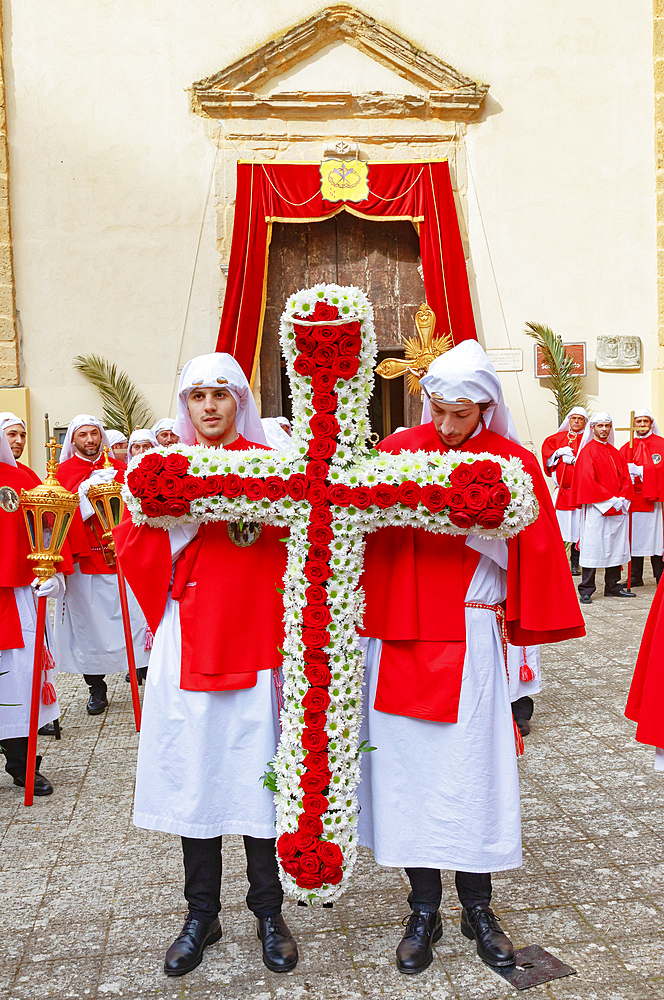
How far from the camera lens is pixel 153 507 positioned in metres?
2.65

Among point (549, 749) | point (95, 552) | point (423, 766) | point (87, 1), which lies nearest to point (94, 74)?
point (87, 1)

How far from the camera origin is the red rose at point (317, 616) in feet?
8.78

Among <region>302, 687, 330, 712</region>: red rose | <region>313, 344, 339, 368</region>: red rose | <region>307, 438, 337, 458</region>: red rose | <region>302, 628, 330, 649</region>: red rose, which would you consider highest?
<region>313, 344, 339, 368</region>: red rose

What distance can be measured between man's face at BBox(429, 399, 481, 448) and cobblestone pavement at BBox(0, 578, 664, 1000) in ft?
3.50

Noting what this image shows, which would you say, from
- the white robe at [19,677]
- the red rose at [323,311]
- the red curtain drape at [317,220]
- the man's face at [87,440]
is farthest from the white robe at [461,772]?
the red curtain drape at [317,220]

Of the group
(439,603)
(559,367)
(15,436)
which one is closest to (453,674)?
(439,603)

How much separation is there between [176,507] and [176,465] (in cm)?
13

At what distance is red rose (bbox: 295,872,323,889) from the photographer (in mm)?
2615

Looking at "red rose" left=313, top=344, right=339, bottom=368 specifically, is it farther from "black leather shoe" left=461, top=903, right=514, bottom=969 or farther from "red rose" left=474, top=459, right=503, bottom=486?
"black leather shoe" left=461, top=903, right=514, bottom=969

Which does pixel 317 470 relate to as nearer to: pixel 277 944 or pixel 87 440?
pixel 277 944

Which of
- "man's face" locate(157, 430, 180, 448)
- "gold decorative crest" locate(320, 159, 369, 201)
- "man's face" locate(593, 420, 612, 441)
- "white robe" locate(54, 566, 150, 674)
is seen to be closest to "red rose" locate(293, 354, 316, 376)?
"white robe" locate(54, 566, 150, 674)

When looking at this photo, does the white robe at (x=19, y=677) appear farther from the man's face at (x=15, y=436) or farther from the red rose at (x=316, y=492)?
the red rose at (x=316, y=492)

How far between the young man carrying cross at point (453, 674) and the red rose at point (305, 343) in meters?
0.36

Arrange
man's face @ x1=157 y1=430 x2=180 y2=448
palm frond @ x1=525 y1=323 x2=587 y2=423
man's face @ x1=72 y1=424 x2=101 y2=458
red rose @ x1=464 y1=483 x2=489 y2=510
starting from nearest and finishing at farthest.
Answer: red rose @ x1=464 y1=483 x2=489 y2=510 < man's face @ x1=72 y1=424 x2=101 y2=458 < man's face @ x1=157 y1=430 x2=180 y2=448 < palm frond @ x1=525 y1=323 x2=587 y2=423
